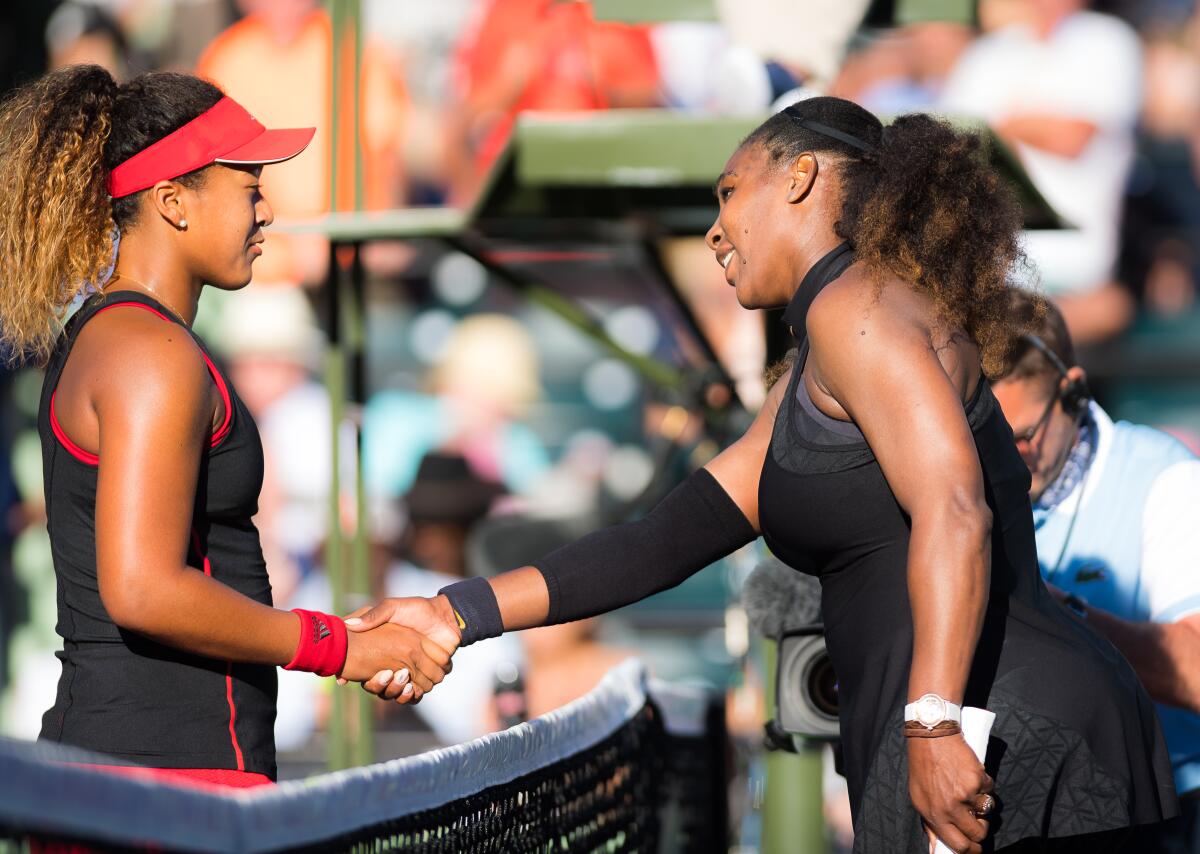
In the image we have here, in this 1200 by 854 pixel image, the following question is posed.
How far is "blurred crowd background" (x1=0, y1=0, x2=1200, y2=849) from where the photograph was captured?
6258 mm

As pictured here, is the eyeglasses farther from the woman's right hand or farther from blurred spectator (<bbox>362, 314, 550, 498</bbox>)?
blurred spectator (<bbox>362, 314, 550, 498</bbox>)

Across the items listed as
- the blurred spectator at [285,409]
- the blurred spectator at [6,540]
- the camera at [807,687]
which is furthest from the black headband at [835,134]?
the blurred spectator at [6,540]

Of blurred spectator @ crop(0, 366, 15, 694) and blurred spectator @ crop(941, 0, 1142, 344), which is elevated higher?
blurred spectator @ crop(941, 0, 1142, 344)

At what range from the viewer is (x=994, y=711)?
2.07m

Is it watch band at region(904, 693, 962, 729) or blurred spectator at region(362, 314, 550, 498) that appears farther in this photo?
blurred spectator at region(362, 314, 550, 498)

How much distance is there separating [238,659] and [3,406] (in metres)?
5.36

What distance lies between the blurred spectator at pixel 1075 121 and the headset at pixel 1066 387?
324 centimetres

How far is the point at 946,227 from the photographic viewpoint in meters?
2.19

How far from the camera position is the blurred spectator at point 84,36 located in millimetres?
7016

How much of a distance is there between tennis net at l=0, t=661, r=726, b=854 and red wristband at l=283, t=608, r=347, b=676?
0.82 feet

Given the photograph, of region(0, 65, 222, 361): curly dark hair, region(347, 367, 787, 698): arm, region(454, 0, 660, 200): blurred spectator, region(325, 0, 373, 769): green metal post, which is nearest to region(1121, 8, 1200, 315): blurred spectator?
region(454, 0, 660, 200): blurred spectator

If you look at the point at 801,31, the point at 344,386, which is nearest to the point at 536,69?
the point at 344,386

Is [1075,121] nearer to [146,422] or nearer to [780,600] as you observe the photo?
[780,600]

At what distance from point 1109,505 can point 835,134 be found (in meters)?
1.10
